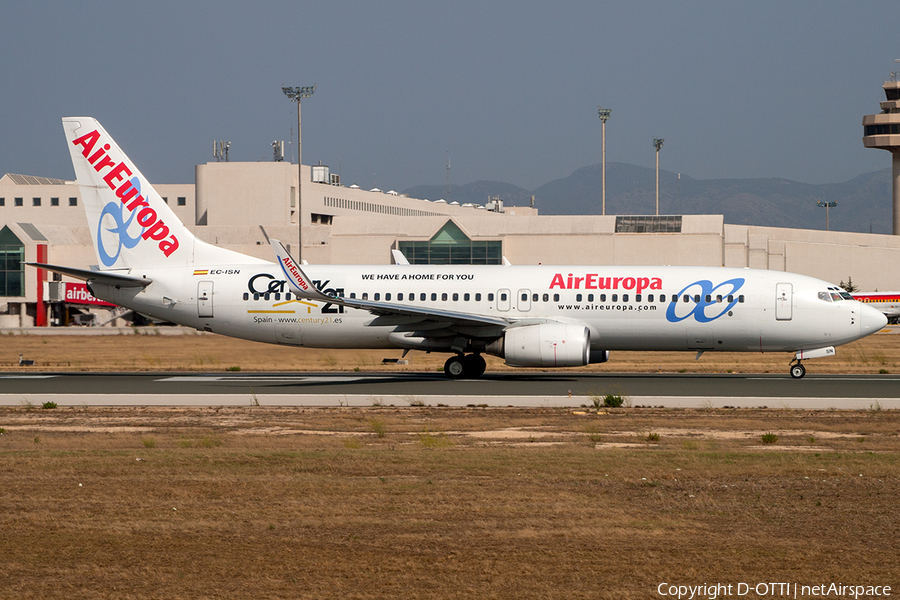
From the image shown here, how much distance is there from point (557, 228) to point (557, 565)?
8323cm

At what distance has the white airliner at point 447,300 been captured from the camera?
3022 centimetres

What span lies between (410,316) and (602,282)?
622cm

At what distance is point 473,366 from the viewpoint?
31828 millimetres

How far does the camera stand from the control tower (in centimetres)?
12975

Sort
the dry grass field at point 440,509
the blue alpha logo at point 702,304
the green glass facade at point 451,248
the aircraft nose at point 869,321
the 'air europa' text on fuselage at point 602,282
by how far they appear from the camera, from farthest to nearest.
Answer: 1. the green glass facade at point 451,248
2. the 'air europa' text on fuselage at point 602,282
3. the blue alpha logo at point 702,304
4. the aircraft nose at point 869,321
5. the dry grass field at point 440,509

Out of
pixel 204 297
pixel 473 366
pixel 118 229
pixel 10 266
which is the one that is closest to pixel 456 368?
pixel 473 366

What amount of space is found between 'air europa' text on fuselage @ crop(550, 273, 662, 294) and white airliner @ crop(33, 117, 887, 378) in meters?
0.05

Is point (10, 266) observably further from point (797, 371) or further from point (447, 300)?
point (797, 371)

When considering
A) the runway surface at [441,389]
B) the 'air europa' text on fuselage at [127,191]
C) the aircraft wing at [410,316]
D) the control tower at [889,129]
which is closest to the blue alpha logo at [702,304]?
the runway surface at [441,389]

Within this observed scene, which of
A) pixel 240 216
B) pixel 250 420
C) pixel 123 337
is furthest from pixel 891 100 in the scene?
pixel 250 420

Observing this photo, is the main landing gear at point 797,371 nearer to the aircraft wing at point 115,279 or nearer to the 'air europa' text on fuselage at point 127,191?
the 'air europa' text on fuselage at point 127,191

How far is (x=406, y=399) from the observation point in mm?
24797

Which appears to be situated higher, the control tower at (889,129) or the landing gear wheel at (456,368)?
the control tower at (889,129)

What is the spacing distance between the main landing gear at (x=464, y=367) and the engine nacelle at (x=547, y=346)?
2.33 meters
